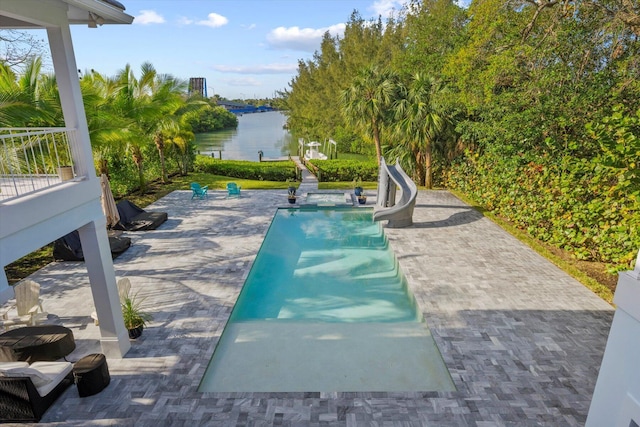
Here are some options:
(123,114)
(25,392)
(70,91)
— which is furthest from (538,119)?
(123,114)

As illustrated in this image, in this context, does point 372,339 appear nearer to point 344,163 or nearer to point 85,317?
point 85,317

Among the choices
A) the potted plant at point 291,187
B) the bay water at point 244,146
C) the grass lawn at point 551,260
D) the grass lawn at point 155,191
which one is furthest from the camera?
the bay water at point 244,146

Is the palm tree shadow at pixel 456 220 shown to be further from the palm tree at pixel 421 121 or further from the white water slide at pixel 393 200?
the palm tree at pixel 421 121

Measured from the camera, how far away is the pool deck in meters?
5.67

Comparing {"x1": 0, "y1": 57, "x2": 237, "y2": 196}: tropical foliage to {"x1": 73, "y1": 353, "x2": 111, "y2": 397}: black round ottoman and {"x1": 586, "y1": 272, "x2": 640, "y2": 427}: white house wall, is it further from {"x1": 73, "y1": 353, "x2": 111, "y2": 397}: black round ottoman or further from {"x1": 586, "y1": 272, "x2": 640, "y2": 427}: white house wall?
{"x1": 586, "y1": 272, "x2": 640, "y2": 427}: white house wall

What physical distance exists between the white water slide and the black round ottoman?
36.4ft

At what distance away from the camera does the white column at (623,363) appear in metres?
3.56

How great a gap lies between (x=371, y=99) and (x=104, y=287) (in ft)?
60.1

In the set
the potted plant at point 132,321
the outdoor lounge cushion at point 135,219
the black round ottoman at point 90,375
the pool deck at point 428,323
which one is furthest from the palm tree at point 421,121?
the black round ottoman at point 90,375

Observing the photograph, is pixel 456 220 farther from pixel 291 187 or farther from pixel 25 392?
pixel 25 392

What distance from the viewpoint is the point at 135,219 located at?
1484cm

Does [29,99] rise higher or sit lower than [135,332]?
higher

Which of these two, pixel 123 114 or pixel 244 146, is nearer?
pixel 123 114

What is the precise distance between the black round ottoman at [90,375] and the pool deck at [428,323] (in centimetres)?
13
